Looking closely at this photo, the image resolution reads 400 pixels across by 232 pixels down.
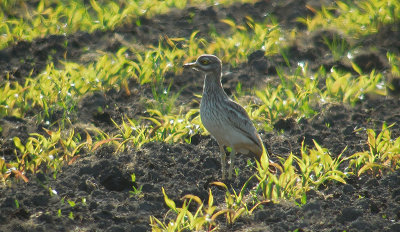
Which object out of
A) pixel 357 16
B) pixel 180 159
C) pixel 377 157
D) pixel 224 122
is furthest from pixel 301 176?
pixel 357 16

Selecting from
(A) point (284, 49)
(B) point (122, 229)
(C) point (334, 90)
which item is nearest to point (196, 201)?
(B) point (122, 229)

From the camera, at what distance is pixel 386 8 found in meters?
9.30

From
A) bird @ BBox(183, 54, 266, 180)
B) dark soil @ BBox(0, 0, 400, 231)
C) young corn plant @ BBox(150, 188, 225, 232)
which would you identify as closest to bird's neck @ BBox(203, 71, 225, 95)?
bird @ BBox(183, 54, 266, 180)

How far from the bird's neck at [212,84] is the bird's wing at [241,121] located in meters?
0.20

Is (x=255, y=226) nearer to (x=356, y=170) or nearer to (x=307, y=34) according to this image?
(x=356, y=170)

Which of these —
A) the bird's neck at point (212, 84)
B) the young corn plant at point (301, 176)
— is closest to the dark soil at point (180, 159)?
the young corn plant at point (301, 176)

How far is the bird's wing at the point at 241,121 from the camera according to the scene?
20.9 ft

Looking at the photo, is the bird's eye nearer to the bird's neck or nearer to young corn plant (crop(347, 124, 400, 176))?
the bird's neck

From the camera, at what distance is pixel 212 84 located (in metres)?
6.57

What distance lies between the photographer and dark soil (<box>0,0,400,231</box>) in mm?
5363

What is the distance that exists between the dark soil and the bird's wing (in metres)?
0.38

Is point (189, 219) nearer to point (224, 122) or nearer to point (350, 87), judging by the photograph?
point (224, 122)

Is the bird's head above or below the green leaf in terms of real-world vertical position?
above

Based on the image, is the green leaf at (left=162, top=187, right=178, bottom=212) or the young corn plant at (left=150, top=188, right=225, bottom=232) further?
the green leaf at (left=162, top=187, right=178, bottom=212)
